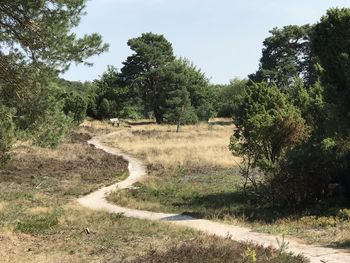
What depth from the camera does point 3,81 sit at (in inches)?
493

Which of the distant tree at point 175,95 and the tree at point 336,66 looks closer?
the tree at point 336,66

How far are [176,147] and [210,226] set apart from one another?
2557cm

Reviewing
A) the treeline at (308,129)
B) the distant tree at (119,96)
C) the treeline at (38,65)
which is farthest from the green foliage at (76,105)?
the treeline at (38,65)

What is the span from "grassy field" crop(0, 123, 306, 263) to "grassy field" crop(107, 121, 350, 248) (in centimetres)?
258

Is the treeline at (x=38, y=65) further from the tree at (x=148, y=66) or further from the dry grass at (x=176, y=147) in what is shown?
the tree at (x=148, y=66)

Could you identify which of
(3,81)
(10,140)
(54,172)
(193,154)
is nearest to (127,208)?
(10,140)

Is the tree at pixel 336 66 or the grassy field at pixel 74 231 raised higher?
the tree at pixel 336 66

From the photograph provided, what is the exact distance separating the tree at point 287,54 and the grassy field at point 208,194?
2546cm

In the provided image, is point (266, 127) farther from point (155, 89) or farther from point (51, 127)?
point (155, 89)

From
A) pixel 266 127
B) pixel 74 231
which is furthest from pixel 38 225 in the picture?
pixel 266 127

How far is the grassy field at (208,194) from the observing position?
1520 centimetres

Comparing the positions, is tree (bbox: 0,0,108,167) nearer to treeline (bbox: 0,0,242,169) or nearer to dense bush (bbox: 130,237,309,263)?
treeline (bbox: 0,0,242,169)

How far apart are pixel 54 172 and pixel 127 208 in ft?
38.2

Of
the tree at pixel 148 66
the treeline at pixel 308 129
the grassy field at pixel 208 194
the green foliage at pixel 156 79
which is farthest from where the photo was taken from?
the tree at pixel 148 66
